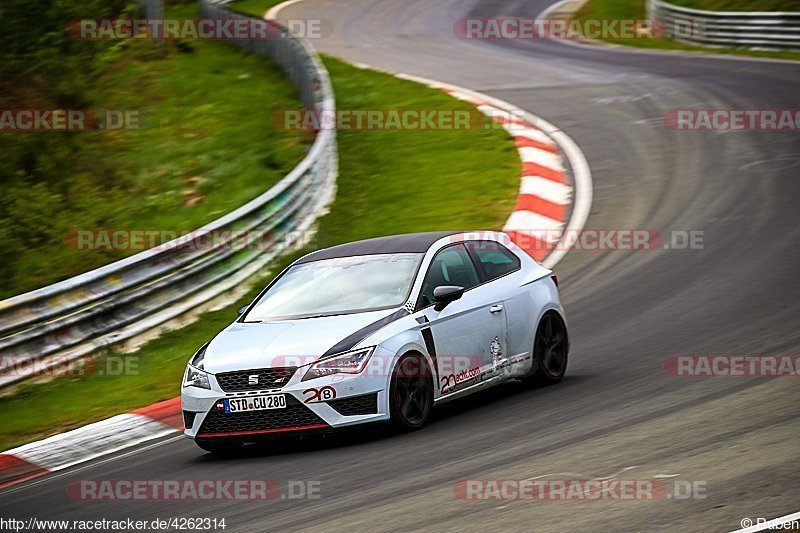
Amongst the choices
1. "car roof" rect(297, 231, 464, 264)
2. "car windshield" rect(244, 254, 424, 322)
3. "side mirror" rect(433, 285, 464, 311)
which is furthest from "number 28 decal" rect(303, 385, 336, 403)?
"car roof" rect(297, 231, 464, 264)

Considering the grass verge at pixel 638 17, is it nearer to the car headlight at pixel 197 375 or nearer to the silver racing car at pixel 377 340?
the silver racing car at pixel 377 340

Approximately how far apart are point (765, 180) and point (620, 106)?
20.7ft

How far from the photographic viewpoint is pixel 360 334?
8.58m

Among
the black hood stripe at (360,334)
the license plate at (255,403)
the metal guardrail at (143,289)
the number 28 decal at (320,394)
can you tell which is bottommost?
the metal guardrail at (143,289)

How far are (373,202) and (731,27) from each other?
634 inches

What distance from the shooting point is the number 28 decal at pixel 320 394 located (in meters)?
8.31

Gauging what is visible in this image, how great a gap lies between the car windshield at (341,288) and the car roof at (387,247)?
0.07 meters

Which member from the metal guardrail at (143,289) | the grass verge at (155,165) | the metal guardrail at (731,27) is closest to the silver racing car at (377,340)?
the metal guardrail at (143,289)

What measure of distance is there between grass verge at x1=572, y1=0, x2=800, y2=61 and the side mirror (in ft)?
65.6

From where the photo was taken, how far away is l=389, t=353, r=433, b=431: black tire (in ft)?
27.9

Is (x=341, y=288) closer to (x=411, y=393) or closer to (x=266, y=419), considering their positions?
(x=411, y=393)

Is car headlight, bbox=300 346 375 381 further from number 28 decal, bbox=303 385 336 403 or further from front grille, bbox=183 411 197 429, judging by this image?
front grille, bbox=183 411 197 429

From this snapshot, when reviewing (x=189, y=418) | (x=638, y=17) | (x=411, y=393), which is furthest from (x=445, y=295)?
(x=638, y=17)

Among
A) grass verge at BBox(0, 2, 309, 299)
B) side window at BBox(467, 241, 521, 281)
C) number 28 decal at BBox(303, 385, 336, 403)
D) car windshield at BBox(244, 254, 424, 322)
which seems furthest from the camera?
grass verge at BBox(0, 2, 309, 299)
